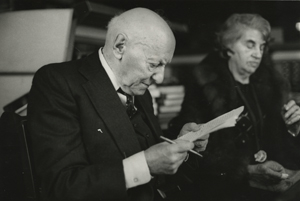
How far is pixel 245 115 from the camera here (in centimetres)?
192

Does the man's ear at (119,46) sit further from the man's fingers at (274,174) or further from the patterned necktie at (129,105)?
the man's fingers at (274,174)

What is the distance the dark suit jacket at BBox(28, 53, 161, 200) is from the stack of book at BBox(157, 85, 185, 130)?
1.20 m

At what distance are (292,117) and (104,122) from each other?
121 cm

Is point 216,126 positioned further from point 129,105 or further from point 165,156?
point 129,105

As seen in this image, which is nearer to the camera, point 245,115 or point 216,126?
point 216,126

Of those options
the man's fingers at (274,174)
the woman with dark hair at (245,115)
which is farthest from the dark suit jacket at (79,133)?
the man's fingers at (274,174)

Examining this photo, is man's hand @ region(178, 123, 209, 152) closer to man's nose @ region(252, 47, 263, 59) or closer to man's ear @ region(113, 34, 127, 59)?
man's ear @ region(113, 34, 127, 59)

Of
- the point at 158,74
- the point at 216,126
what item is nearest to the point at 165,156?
the point at 216,126

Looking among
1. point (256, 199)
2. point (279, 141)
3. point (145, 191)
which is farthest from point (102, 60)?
point (279, 141)

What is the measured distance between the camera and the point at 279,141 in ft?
6.18

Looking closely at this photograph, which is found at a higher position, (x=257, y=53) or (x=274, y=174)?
(x=257, y=53)

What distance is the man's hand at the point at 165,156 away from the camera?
1.10 meters

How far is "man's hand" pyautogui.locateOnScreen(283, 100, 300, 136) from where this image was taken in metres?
1.82

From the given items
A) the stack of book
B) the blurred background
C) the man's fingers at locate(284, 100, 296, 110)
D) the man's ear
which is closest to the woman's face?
the blurred background
